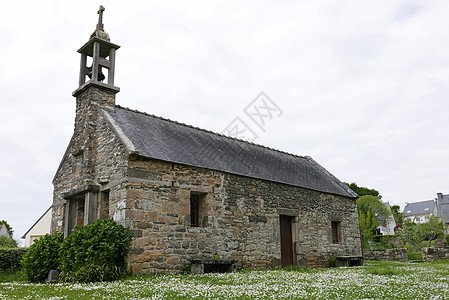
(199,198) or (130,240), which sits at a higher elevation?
(199,198)

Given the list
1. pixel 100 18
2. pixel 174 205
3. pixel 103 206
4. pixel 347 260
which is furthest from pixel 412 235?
pixel 100 18

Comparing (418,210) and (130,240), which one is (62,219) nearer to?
(130,240)

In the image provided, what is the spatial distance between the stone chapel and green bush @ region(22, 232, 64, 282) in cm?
85

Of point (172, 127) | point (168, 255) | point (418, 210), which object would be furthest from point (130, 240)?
point (418, 210)

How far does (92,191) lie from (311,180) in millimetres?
10007

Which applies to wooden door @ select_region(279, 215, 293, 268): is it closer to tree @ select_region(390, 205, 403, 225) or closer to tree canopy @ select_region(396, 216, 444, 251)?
tree canopy @ select_region(396, 216, 444, 251)

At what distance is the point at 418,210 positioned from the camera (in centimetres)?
6259

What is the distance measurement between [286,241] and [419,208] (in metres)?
59.2

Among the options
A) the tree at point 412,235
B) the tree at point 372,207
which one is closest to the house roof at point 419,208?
the tree at point 372,207

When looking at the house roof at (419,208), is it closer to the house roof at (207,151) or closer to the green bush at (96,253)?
the house roof at (207,151)

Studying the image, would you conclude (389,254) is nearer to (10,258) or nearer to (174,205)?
(174,205)

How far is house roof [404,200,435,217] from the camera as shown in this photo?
59566mm

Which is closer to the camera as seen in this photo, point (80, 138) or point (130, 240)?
point (130, 240)

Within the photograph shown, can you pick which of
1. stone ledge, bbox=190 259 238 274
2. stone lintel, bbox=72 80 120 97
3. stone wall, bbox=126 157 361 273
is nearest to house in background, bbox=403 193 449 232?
stone wall, bbox=126 157 361 273
